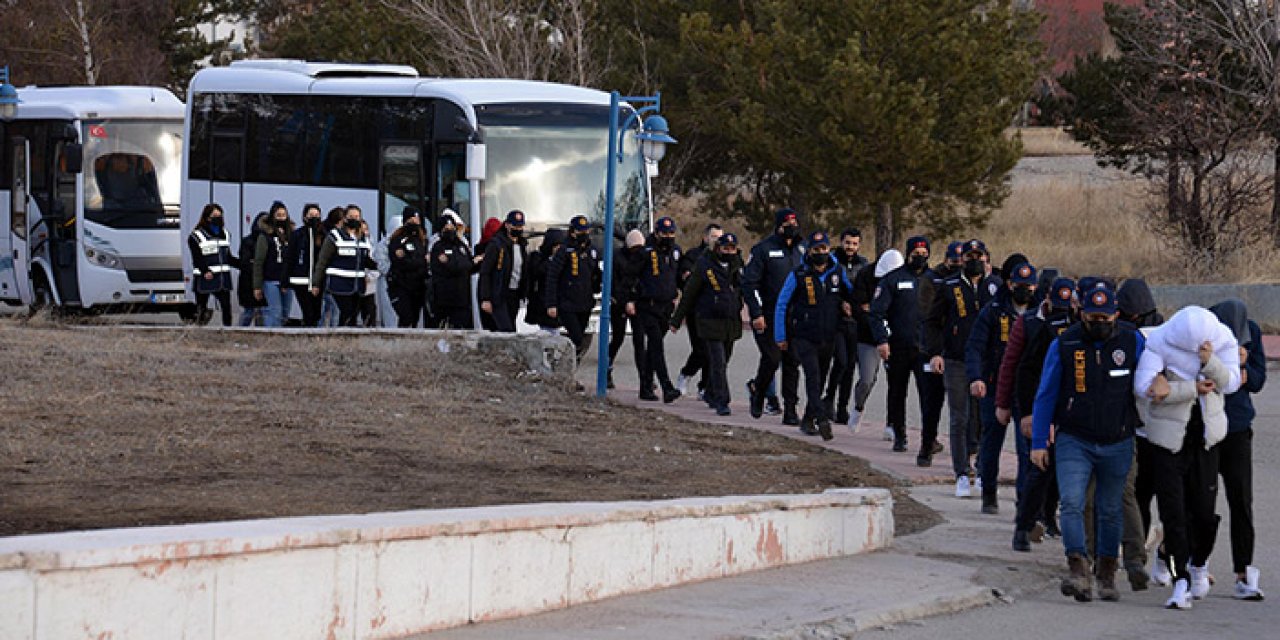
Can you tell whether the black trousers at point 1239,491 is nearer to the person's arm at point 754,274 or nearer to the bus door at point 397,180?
the person's arm at point 754,274

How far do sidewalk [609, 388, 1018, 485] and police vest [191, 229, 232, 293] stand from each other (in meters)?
6.14

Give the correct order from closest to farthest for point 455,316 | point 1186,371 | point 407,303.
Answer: point 1186,371 < point 455,316 < point 407,303

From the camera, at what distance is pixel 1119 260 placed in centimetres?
3441

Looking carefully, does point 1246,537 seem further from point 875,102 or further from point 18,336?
point 875,102

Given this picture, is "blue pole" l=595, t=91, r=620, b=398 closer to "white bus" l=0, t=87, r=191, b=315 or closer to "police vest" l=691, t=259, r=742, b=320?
"police vest" l=691, t=259, r=742, b=320

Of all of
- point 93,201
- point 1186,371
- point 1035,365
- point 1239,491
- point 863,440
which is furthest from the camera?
point 93,201

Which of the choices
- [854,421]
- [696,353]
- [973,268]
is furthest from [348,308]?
[973,268]

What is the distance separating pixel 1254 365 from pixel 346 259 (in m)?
12.6

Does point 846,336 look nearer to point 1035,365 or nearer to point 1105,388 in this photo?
point 1035,365

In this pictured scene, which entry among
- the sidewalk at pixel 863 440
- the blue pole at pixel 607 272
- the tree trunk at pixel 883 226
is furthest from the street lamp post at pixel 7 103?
the tree trunk at pixel 883 226

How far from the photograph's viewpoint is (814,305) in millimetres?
16406

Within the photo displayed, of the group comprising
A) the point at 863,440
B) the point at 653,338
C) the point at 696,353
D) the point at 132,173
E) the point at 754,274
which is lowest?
the point at 863,440

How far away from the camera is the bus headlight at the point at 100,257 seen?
2759 cm


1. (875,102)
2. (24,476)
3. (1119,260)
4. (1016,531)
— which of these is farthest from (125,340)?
(1119,260)
